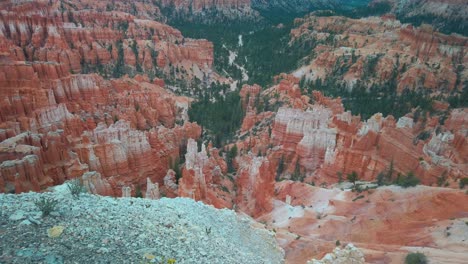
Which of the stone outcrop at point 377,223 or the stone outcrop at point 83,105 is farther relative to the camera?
the stone outcrop at point 83,105

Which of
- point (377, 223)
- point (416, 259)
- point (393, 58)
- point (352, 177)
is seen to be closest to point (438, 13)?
point (393, 58)

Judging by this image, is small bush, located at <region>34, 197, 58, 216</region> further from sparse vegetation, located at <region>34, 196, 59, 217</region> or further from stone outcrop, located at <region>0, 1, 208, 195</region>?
stone outcrop, located at <region>0, 1, 208, 195</region>

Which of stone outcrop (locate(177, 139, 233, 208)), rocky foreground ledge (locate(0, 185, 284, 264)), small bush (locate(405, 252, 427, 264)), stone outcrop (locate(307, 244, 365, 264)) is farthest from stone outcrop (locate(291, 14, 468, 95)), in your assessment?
rocky foreground ledge (locate(0, 185, 284, 264))

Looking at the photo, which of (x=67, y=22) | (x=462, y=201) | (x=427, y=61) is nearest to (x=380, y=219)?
(x=462, y=201)

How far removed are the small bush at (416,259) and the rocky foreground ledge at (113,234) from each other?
412cm

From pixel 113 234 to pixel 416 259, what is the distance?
8.32 metres

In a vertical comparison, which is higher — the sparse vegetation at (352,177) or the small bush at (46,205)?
the small bush at (46,205)

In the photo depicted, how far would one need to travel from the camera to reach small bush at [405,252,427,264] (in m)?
9.66

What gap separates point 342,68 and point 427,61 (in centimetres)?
1495

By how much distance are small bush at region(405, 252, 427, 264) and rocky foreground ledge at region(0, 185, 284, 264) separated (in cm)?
412

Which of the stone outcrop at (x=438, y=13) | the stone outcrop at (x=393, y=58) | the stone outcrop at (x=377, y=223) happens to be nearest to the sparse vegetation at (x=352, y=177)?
the stone outcrop at (x=377, y=223)

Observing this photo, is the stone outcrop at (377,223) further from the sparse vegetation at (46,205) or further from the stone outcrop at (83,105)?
the stone outcrop at (83,105)

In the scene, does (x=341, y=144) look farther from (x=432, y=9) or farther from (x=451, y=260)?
(x=432, y=9)

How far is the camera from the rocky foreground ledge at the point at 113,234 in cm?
577
